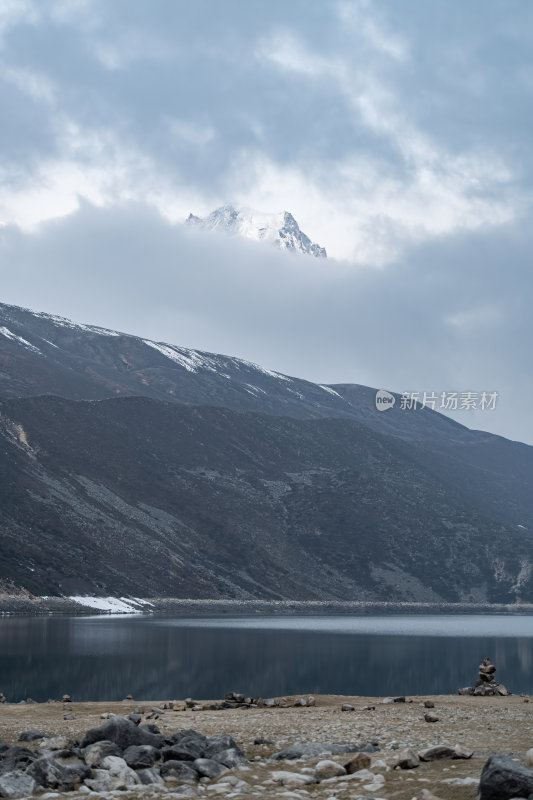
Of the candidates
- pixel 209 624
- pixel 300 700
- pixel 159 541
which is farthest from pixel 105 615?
pixel 300 700

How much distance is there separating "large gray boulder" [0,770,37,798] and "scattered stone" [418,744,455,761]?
7.17m

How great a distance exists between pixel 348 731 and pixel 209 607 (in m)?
138

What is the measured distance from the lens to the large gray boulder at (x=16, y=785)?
47.8ft

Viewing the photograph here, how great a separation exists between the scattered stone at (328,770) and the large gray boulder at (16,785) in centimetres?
503

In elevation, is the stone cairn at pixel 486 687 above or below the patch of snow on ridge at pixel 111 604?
above

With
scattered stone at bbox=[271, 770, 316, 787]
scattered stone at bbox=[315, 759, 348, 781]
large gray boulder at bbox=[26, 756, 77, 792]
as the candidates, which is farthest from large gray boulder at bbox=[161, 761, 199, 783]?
scattered stone at bbox=[315, 759, 348, 781]

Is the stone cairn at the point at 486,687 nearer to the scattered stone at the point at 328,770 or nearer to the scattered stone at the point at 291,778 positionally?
the scattered stone at the point at 328,770

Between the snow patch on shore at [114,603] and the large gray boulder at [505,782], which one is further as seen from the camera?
the snow patch on shore at [114,603]

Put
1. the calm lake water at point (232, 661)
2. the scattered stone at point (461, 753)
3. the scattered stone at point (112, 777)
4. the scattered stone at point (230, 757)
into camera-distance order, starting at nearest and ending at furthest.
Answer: the scattered stone at point (112, 777) < the scattered stone at point (461, 753) < the scattered stone at point (230, 757) < the calm lake water at point (232, 661)

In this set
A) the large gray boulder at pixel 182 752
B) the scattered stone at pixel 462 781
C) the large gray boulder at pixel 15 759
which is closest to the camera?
the scattered stone at pixel 462 781

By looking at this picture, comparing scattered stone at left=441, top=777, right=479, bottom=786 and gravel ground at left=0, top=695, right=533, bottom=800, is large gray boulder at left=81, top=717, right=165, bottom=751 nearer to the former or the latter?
gravel ground at left=0, top=695, right=533, bottom=800

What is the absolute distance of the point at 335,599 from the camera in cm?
19012

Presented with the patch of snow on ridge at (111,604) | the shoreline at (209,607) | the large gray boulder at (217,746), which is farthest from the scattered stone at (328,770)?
the patch of snow on ridge at (111,604)

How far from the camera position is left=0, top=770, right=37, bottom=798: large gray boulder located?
14.6 m
